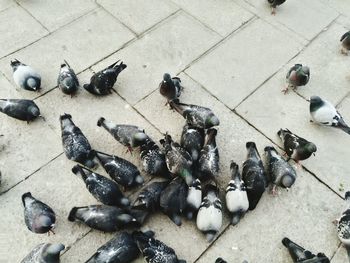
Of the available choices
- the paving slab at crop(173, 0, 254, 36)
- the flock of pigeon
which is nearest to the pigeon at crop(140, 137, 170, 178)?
the flock of pigeon

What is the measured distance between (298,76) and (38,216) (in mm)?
3530

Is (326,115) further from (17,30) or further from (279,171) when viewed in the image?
(17,30)

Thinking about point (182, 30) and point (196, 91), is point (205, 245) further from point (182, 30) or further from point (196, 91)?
point (182, 30)

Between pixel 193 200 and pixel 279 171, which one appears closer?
pixel 193 200

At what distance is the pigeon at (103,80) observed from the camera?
5129mm

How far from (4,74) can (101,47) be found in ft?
4.49

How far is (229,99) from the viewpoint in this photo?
213 inches

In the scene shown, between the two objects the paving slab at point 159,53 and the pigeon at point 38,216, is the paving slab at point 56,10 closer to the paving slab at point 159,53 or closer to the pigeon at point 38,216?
the paving slab at point 159,53

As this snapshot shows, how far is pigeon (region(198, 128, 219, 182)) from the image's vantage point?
4.38 meters

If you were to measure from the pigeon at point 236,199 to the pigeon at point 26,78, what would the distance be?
8.98 ft

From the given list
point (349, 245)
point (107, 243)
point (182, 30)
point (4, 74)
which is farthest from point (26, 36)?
point (349, 245)

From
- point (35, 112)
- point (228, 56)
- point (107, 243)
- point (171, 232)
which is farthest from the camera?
point (228, 56)

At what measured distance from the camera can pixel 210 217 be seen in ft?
13.3

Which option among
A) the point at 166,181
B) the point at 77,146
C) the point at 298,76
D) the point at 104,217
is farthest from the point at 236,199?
the point at 298,76
